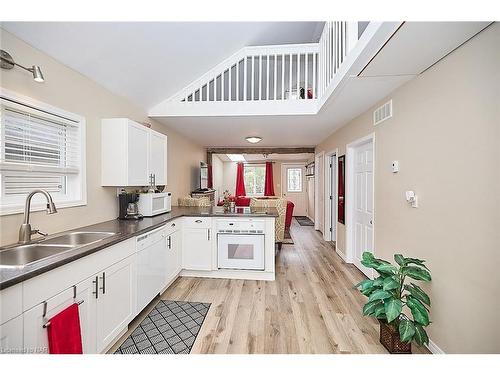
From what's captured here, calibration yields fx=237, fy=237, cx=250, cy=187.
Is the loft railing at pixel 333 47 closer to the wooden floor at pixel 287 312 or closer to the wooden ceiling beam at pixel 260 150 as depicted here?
the wooden floor at pixel 287 312

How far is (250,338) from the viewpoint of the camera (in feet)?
6.81

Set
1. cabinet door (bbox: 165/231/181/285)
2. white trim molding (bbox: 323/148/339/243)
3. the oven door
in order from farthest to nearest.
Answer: white trim molding (bbox: 323/148/339/243) → the oven door → cabinet door (bbox: 165/231/181/285)

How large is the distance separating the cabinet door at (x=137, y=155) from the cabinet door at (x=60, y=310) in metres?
1.32

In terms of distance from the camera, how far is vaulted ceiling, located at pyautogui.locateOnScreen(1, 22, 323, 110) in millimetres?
1920

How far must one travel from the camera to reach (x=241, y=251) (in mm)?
3328

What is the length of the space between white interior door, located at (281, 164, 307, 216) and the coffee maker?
290 inches

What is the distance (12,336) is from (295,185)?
365 inches

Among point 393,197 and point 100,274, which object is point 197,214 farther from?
point 393,197

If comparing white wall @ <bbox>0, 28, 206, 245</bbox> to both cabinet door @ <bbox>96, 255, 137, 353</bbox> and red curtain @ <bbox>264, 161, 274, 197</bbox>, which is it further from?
red curtain @ <bbox>264, 161, 274, 197</bbox>

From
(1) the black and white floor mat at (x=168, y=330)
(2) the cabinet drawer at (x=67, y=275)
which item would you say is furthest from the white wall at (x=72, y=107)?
(1) the black and white floor mat at (x=168, y=330)

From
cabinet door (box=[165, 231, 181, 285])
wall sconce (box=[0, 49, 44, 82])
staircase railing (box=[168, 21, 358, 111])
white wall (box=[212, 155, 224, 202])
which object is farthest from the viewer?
white wall (box=[212, 155, 224, 202])

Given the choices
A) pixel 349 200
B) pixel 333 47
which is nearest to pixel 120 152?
pixel 333 47

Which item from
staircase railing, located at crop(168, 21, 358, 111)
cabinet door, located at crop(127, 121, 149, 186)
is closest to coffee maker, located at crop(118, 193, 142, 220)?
cabinet door, located at crop(127, 121, 149, 186)
